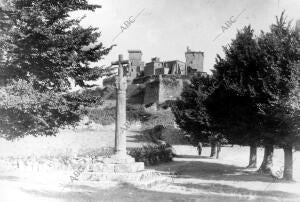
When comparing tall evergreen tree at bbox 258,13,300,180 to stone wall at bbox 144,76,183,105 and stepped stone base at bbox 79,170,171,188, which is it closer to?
stepped stone base at bbox 79,170,171,188

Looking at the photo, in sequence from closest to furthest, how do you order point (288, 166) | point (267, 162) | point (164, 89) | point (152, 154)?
point (288, 166) → point (267, 162) → point (152, 154) → point (164, 89)

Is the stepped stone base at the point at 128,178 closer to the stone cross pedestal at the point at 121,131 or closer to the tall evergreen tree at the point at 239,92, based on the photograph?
the stone cross pedestal at the point at 121,131

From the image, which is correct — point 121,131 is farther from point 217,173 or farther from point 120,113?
point 217,173

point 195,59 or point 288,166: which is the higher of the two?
point 195,59

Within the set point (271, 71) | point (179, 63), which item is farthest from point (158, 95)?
point (271, 71)

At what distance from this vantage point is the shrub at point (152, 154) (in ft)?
93.5

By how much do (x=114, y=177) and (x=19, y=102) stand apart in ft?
15.6

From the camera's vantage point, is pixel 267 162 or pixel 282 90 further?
pixel 267 162

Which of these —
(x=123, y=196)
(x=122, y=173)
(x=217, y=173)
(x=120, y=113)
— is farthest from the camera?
(x=217, y=173)

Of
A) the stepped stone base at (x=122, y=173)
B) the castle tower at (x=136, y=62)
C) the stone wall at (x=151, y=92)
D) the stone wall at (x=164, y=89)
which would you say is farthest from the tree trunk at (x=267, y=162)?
the castle tower at (x=136, y=62)

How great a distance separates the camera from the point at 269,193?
14.7 m

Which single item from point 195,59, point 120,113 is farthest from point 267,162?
point 195,59

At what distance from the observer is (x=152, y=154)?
30.0m

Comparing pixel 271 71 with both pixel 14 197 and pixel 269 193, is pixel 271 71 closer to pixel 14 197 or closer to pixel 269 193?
pixel 269 193
